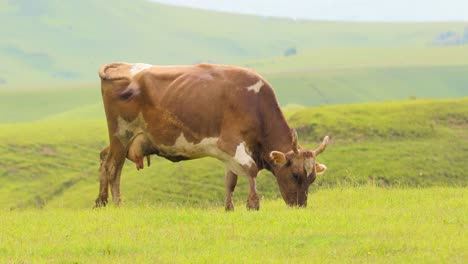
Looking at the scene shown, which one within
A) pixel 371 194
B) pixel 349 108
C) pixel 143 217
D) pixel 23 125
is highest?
pixel 143 217

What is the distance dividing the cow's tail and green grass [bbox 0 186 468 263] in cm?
324

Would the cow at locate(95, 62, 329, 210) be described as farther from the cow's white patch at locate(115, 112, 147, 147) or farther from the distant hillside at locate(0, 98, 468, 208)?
the distant hillside at locate(0, 98, 468, 208)

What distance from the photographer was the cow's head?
17750mm

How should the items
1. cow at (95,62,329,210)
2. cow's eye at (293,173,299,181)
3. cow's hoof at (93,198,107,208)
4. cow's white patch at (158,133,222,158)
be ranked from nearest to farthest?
cow's eye at (293,173,299,181), cow at (95,62,329,210), cow's white patch at (158,133,222,158), cow's hoof at (93,198,107,208)

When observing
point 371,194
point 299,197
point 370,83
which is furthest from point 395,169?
point 370,83

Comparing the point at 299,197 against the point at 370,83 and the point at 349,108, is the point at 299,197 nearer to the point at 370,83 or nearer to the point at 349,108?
the point at 349,108

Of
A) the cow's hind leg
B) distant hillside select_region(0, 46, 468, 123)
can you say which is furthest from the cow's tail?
distant hillside select_region(0, 46, 468, 123)

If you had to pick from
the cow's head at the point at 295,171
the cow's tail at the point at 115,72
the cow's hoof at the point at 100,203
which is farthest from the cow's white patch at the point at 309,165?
the cow's hoof at the point at 100,203

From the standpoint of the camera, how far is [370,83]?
194 m

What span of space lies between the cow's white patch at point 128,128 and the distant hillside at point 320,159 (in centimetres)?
2552

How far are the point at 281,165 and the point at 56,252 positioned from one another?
628 cm

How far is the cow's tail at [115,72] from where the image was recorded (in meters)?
20.1

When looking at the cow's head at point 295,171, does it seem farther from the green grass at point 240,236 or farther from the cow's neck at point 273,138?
the green grass at point 240,236

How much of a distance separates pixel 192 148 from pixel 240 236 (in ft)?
16.3
